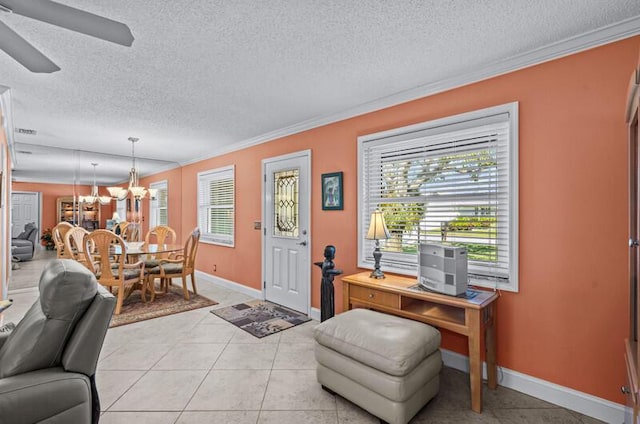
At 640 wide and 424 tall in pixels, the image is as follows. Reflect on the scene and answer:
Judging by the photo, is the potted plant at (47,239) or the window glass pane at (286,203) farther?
the potted plant at (47,239)

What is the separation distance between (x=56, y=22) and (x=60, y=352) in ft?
4.98

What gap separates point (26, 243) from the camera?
7.35 metres

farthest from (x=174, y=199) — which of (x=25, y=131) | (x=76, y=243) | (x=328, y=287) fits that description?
(x=328, y=287)

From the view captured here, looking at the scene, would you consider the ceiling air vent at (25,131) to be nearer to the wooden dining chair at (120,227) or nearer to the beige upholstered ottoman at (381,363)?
the wooden dining chair at (120,227)

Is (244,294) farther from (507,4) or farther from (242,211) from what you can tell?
(507,4)

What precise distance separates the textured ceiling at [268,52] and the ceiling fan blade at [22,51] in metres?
0.29

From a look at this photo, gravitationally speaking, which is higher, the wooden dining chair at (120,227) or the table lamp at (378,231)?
the table lamp at (378,231)

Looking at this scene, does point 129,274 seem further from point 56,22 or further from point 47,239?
point 47,239

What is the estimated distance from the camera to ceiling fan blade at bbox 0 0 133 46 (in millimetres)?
1267

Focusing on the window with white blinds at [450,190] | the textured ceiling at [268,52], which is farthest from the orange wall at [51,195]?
the window with white blinds at [450,190]

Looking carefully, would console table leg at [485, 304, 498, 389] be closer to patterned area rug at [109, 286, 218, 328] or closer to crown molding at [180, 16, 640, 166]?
crown molding at [180, 16, 640, 166]

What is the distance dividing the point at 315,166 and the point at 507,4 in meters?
2.43

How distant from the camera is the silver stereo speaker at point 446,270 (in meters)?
2.16

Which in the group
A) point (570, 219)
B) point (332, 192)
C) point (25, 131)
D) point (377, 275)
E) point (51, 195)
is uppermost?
point (25, 131)
